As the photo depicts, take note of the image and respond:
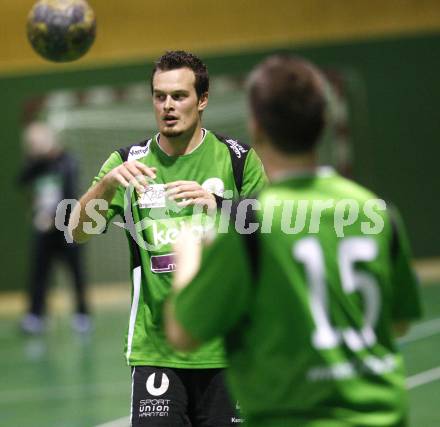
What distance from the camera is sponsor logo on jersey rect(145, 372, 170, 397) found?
13.6 ft

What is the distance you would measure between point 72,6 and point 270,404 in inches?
135

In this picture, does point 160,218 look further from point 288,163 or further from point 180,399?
point 288,163

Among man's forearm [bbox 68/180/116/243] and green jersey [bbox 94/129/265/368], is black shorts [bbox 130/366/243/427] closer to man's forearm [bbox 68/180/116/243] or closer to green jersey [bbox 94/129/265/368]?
green jersey [bbox 94/129/265/368]

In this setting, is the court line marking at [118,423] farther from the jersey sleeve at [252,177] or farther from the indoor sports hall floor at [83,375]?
the jersey sleeve at [252,177]

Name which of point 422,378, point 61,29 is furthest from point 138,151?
point 422,378

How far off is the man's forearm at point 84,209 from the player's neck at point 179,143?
1.23 feet

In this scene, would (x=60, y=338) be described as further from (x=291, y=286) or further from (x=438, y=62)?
(x=291, y=286)

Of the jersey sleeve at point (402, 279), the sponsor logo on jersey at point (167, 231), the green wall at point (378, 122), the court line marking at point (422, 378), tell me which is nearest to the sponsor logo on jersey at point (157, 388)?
the sponsor logo on jersey at point (167, 231)

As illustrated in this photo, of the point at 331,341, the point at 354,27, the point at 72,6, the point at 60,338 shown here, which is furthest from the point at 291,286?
the point at 354,27

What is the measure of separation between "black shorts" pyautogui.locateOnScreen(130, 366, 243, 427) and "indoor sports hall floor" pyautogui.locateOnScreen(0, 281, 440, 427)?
252 cm

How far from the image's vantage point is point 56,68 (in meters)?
16.1

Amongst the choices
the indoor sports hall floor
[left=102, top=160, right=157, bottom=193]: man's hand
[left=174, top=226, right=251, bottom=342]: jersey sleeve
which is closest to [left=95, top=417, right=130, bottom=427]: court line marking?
the indoor sports hall floor

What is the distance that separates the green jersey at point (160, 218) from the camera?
4199 millimetres

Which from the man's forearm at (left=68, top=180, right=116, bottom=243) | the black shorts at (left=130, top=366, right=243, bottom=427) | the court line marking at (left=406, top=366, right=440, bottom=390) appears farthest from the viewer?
the court line marking at (left=406, top=366, right=440, bottom=390)
